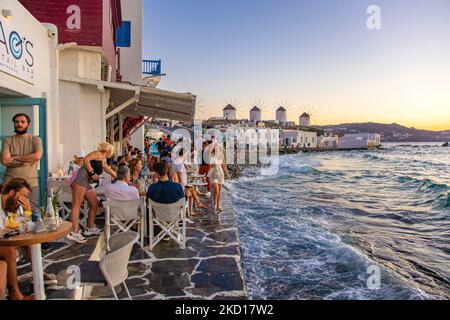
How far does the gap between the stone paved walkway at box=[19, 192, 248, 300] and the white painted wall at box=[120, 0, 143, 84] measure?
1517 cm

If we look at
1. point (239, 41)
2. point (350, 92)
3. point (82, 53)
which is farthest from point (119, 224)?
point (350, 92)

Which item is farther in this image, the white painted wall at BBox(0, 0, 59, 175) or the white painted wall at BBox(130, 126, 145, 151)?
the white painted wall at BBox(130, 126, 145, 151)

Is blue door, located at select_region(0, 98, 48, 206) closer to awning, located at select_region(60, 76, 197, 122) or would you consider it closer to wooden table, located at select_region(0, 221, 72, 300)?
awning, located at select_region(60, 76, 197, 122)

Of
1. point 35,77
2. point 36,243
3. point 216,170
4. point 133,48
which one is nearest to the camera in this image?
point 36,243

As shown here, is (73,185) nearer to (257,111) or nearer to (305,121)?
(257,111)

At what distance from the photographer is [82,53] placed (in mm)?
8523

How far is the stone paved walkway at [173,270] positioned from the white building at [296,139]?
91.7m

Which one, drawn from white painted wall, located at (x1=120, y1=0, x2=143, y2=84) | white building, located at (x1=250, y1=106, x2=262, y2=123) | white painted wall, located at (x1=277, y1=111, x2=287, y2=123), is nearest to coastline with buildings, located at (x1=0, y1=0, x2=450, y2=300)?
white painted wall, located at (x1=120, y1=0, x2=143, y2=84)

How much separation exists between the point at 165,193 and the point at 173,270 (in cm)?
116

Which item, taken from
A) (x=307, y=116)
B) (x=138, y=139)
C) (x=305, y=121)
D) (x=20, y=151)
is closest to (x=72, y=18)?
(x=20, y=151)

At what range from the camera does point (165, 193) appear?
536 cm

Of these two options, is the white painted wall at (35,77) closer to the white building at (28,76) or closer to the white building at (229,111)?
the white building at (28,76)

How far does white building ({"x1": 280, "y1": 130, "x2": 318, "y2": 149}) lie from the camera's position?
97.0 metres

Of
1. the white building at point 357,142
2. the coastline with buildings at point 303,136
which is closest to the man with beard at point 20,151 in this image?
the coastline with buildings at point 303,136
